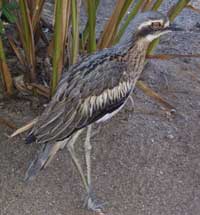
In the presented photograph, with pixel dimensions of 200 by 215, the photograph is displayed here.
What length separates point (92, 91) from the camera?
11.5 feet

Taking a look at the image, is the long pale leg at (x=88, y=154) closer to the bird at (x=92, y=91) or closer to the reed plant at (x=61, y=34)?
the bird at (x=92, y=91)

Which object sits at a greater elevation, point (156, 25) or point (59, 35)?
point (156, 25)

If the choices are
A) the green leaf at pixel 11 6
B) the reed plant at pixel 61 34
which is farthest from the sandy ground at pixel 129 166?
the green leaf at pixel 11 6

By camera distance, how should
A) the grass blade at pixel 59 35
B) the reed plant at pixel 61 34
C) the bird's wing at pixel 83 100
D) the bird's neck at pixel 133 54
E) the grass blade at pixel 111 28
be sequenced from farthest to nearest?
1. the grass blade at pixel 111 28
2. the reed plant at pixel 61 34
3. the grass blade at pixel 59 35
4. the bird's neck at pixel 133 54
5. the bird's wing at pixel 83 100

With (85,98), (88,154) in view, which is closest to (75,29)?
(85,98)

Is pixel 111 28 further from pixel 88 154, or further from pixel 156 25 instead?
pixel 88 154

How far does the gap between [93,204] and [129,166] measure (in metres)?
0.45

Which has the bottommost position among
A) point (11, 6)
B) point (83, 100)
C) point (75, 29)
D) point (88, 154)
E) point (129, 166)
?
point (129, 166)

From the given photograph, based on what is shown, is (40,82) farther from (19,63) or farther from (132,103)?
(132,103)

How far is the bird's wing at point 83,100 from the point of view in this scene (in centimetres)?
347

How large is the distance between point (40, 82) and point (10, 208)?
1.11 m

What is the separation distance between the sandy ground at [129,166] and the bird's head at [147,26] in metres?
0.81

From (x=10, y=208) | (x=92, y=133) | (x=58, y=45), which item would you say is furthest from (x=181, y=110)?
(x=10, y=208)

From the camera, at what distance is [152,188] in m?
3.82
